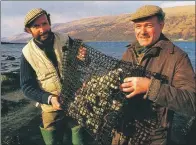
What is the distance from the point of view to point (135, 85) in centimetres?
367

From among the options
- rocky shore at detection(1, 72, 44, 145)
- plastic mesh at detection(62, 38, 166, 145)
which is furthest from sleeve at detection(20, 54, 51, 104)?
→ rocky shore at detection(1, 72, 44, 145)

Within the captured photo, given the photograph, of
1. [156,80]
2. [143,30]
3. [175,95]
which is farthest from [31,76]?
[175,95]

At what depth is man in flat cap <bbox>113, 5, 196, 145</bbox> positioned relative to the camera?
3.71 meters

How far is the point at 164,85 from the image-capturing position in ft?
12.2

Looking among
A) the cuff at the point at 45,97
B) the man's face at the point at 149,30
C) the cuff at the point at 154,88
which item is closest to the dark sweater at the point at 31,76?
the cuff at the point at 45,97

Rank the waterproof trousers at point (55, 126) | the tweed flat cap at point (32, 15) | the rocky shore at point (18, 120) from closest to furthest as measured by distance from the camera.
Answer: the tweed flat cap at point (32, 15)
the waterproof trousers at point (55, 126)
the rocky shore at point (18, 120)

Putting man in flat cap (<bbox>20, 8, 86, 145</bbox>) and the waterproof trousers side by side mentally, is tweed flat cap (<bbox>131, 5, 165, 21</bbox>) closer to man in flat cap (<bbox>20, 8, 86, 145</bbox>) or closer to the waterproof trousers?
man in flat cap (<bbox>20, 8, 86, 145</bbox>)

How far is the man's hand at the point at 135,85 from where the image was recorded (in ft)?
12.0

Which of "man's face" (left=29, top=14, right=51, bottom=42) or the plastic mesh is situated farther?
"man's face" (left=29, top=14, right=51, bottom=42)

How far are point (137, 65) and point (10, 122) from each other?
1062 cm

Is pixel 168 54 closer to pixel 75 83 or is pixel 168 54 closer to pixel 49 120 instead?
pixel 75 83

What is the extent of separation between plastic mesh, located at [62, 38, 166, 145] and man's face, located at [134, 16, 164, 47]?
34cm

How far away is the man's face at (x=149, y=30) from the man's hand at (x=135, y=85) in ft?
2.17

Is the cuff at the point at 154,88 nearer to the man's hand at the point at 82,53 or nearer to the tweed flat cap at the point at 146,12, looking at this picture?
the tweed flat cap at the point at 146,12
